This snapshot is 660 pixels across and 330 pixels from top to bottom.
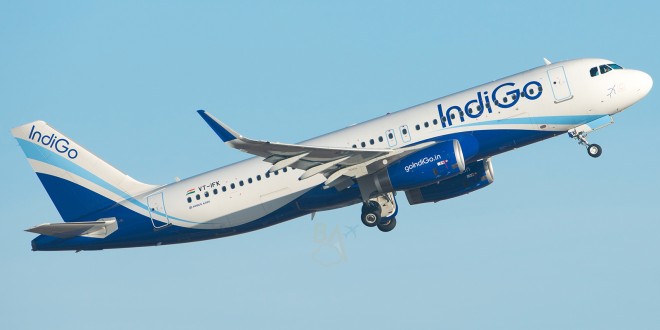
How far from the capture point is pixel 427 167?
4706cm

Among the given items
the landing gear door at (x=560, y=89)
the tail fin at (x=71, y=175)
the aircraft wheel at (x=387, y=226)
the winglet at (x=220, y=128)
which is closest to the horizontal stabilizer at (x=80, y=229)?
the tail fin at (x=71, y=175)

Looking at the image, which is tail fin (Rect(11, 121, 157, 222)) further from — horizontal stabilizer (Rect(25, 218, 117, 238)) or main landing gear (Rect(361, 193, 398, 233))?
main landing gear (Rect(361, 193, 398, 233))

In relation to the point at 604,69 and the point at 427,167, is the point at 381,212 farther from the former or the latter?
the point at 604,69

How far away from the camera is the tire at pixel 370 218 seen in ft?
167

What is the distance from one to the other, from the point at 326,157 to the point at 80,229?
1346 centimetres

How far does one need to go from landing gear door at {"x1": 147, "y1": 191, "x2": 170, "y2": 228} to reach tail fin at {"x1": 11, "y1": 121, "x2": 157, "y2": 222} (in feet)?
5.17

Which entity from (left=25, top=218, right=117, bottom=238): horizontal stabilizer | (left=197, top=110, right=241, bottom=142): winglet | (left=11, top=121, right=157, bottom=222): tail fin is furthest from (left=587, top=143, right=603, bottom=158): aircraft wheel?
(left=25, top=218, right=117, bottom=238): horizontal stabilizer

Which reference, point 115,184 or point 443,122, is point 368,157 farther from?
point 115,184

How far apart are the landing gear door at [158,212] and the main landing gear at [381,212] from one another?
980cm

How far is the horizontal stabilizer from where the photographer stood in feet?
166

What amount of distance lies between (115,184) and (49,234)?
14.9 ft

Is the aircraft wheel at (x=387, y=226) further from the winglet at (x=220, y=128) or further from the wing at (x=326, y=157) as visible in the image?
the winglet at (x=220, y=128)

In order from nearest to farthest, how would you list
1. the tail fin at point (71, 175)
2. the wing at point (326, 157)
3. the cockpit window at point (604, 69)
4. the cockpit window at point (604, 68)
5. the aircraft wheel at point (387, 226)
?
the wing at point (326, 157) < the cockpit window at point (604, 68) < the cockpit window at point (604, 69) < the aircraft wheel at point (387, 226) < the tail fin at point (71, 175)

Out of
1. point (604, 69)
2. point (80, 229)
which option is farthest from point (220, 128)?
point (604, 69)
